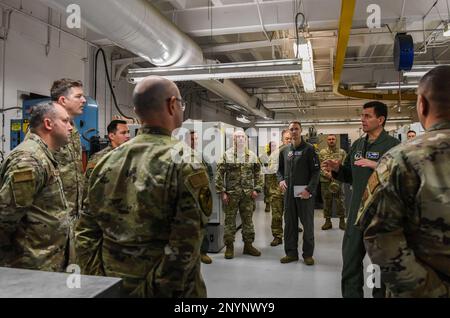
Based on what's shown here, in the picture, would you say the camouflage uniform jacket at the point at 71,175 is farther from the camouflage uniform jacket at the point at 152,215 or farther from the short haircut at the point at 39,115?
the camouflage uniform jacket at the point at 152,215

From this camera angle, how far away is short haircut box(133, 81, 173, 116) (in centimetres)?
125

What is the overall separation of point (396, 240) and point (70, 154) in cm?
241

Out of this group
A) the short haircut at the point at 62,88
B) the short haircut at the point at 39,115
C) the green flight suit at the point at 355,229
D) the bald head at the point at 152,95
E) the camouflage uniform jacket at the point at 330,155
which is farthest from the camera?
the camouflage uniform jacket at the point at 330,155

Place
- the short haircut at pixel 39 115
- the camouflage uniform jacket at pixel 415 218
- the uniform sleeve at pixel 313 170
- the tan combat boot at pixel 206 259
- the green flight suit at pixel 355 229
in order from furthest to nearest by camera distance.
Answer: the tan combat boot at pixel 206 259
the uniform sleeve at pixel 313 170
the green flight suit at pixel 355 229
the short haircut at pixel 39 115
the camouflage uniform jacket at pixel 415 218

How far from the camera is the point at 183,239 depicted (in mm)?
1122

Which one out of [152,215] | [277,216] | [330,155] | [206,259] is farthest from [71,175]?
[330,155]

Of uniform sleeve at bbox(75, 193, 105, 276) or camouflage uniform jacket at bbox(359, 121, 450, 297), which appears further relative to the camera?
uniform sleeve at bbox(75, 193, 105, 276)

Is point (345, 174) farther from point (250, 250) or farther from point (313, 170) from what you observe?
point (250, 250)

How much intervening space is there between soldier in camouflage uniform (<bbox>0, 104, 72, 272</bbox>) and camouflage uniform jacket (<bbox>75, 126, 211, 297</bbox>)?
56cm

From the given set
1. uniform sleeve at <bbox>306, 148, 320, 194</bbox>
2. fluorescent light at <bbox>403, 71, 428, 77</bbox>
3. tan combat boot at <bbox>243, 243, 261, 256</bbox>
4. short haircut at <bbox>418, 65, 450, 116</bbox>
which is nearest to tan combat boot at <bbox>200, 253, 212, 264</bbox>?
tan combat boot at <bbox>243, 243, 261, 256</bbox>

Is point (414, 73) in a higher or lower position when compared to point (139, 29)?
lower

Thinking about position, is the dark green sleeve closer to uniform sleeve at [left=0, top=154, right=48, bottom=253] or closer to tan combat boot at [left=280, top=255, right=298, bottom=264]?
tan combat boot at [left=280, top=255, right=298, bottom=264]

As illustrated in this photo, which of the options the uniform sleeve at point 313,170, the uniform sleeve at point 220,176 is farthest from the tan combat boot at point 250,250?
the uniform sleeve at point 313,170

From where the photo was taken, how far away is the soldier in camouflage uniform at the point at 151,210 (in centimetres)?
114
